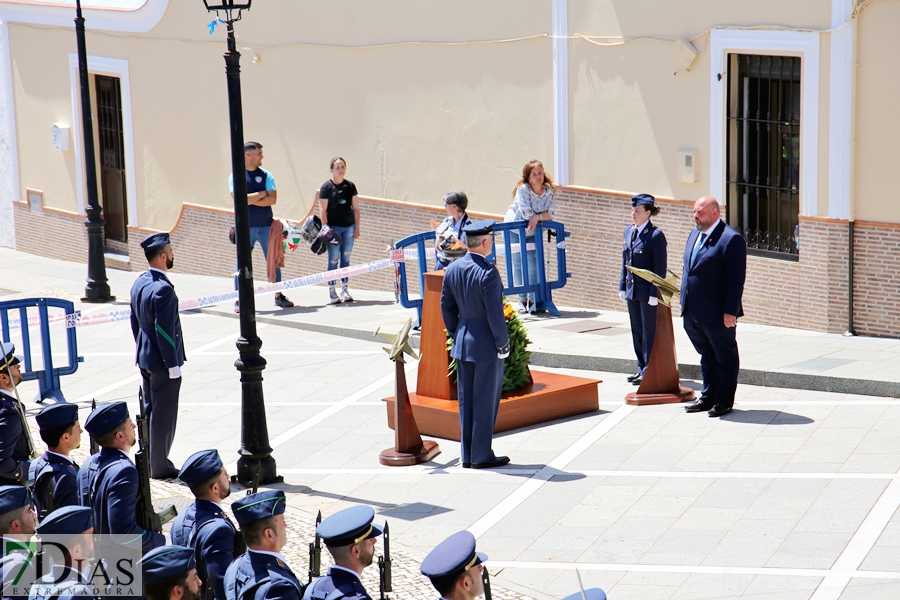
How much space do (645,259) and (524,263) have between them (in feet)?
10.0

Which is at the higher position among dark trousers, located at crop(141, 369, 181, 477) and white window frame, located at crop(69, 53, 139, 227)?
white window frame, located at crop(69, 53, 139, 227)

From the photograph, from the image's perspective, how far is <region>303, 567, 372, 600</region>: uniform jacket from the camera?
4852 millimetres

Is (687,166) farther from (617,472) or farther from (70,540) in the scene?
(70,540)

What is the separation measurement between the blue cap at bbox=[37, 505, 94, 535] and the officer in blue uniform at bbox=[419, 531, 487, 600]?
68.6 inches

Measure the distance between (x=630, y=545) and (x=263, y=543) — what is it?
3066mm

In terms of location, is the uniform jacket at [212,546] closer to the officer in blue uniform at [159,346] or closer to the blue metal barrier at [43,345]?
the officer in blue uniform at [159,346]

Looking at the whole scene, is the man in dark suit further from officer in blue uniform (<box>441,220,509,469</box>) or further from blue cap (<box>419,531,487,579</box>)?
blue cap (<box>419,531,487,579</box>)

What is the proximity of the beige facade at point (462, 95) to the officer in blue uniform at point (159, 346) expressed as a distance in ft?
21.7

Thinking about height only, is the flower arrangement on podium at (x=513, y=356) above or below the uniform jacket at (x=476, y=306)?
below

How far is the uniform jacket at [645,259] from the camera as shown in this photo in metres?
10.9

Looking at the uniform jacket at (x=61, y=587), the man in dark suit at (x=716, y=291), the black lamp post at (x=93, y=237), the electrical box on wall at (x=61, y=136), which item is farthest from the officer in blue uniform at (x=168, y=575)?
the electrical box on wall at (x=61, y=136)

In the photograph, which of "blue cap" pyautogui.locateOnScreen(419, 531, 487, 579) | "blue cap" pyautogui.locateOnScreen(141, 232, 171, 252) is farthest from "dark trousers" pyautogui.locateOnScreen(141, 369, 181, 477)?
"blue cap" pyautogui.locateOnScreen(419, 531, 487, 579)

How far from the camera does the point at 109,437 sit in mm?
6750

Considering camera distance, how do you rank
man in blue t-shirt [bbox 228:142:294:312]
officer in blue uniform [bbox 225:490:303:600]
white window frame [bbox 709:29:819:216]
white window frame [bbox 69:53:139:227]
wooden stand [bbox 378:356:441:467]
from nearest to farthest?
officer in blue uniform [bbox 225:490:303:600] < wooden stand [bbox 378:356:441:467] < white window frame [bbox 709:29:819:216] < man in blue t-shirt [bbox 228:142:294:312] < white window frame [bbox 69:53:139:227]
